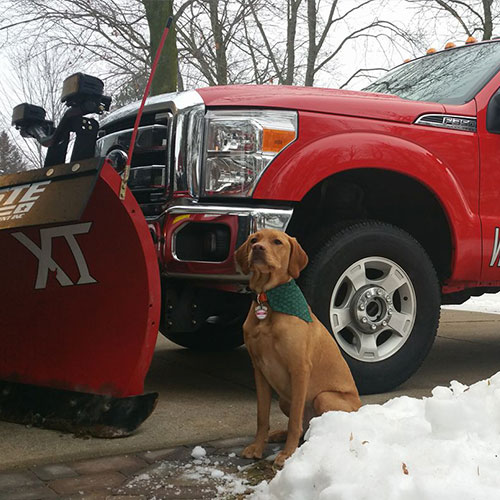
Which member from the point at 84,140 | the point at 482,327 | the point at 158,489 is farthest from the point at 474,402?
the point at 482,327

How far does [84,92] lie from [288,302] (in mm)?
1300

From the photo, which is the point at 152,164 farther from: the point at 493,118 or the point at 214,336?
the point at 493,118

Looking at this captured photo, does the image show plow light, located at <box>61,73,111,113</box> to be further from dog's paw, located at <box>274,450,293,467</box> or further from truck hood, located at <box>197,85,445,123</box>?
dog's paw, located at <box>274,450,293,467</box>

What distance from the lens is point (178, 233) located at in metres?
3.78

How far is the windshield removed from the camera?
460 centimetres

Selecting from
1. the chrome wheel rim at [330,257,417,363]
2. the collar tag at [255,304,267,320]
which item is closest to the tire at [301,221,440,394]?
the chrome wheel rim at [330,257,417,363]

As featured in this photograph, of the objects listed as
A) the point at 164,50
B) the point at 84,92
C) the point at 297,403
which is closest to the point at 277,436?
the point at 297,403

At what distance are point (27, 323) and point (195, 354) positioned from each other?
2.16 meters

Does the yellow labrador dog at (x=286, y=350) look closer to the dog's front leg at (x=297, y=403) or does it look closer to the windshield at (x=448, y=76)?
the dog's front leg at (x=297, y=403)

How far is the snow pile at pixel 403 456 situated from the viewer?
2164 mm

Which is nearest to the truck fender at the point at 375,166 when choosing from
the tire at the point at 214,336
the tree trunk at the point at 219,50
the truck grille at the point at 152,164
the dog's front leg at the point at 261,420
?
the truck grille at the point at 152,164

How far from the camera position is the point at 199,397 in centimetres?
414

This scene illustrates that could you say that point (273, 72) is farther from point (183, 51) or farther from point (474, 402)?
point (474, 402)

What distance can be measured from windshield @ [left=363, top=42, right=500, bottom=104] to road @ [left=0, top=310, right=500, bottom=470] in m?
1.83
